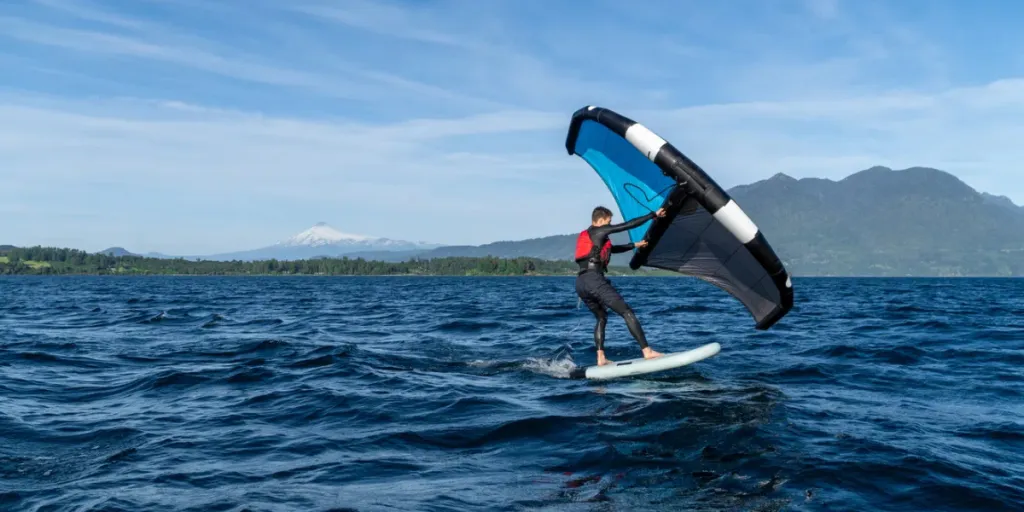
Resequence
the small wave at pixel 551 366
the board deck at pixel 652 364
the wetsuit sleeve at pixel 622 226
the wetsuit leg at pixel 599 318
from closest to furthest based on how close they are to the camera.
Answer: the wetsuit sleeve at pixel 622 226, the board deck at pixel 652 364, the wetsuit leg at pixel 599 318, the small wave at pixel 551 366

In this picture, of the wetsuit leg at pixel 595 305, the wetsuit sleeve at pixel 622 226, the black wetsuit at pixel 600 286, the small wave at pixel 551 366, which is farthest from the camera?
the small wave at pixel 551 366

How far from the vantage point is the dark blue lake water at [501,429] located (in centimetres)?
728

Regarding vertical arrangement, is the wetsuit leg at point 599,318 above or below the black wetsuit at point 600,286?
below

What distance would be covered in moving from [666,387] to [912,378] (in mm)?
5221

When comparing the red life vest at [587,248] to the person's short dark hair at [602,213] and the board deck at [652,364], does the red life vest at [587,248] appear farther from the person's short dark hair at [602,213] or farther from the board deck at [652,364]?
the board deck at [652,364]

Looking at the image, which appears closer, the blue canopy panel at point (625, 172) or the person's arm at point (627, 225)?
the person's arm at point (627, 225)

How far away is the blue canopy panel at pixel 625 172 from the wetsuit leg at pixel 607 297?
1.90 meters

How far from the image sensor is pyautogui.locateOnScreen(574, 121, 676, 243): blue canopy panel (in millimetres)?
13867

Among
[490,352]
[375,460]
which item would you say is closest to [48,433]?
[375,460]

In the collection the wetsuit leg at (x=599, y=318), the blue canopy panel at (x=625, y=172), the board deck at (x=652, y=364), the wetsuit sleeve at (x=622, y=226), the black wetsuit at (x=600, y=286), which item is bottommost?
the board deck at (x=652, y=364)

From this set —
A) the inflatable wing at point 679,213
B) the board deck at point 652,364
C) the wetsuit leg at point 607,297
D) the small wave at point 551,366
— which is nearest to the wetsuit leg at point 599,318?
the wetsuit leg at point 607,297

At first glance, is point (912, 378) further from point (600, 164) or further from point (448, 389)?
point (448, 389)

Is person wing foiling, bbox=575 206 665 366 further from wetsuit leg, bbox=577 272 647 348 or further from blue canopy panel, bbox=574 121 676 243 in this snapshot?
blue canopy panel, bbox=574 121 676 243

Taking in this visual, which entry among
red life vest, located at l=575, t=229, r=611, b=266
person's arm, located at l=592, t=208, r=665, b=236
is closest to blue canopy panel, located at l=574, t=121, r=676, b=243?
person's arm, located at l=592, t=208, r=665, b=236
